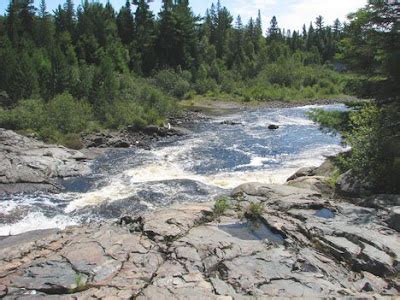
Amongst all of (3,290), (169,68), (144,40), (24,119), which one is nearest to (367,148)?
(3,290)

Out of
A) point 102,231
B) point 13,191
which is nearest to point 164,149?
point 13,191

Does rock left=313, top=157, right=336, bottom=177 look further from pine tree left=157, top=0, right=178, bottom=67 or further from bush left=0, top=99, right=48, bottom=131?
pine tree left=157, top=0, right=178, bottom=67

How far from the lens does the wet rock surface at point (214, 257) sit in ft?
30.3

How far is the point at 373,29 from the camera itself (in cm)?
1892

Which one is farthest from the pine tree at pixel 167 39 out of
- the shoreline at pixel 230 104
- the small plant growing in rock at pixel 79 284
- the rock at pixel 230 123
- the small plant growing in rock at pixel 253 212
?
the small plant growing in rock at pixel 79 284

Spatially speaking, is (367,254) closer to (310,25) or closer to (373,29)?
(373,29)

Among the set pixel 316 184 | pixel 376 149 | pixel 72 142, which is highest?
pixel 376 149

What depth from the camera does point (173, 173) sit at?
2769 cm

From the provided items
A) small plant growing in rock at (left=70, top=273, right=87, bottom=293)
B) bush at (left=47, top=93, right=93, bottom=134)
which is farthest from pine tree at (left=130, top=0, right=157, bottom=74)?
small plant growing in rock at (left=70, top=273, right=87, bottom=293)

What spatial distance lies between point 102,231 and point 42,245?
158 centimetres

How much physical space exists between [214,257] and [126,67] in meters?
70.6

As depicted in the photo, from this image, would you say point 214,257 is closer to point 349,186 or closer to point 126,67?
point 349,186

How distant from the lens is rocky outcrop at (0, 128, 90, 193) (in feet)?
84.6

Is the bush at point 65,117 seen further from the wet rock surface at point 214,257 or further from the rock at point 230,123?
the wet rock surface at point 214,257
